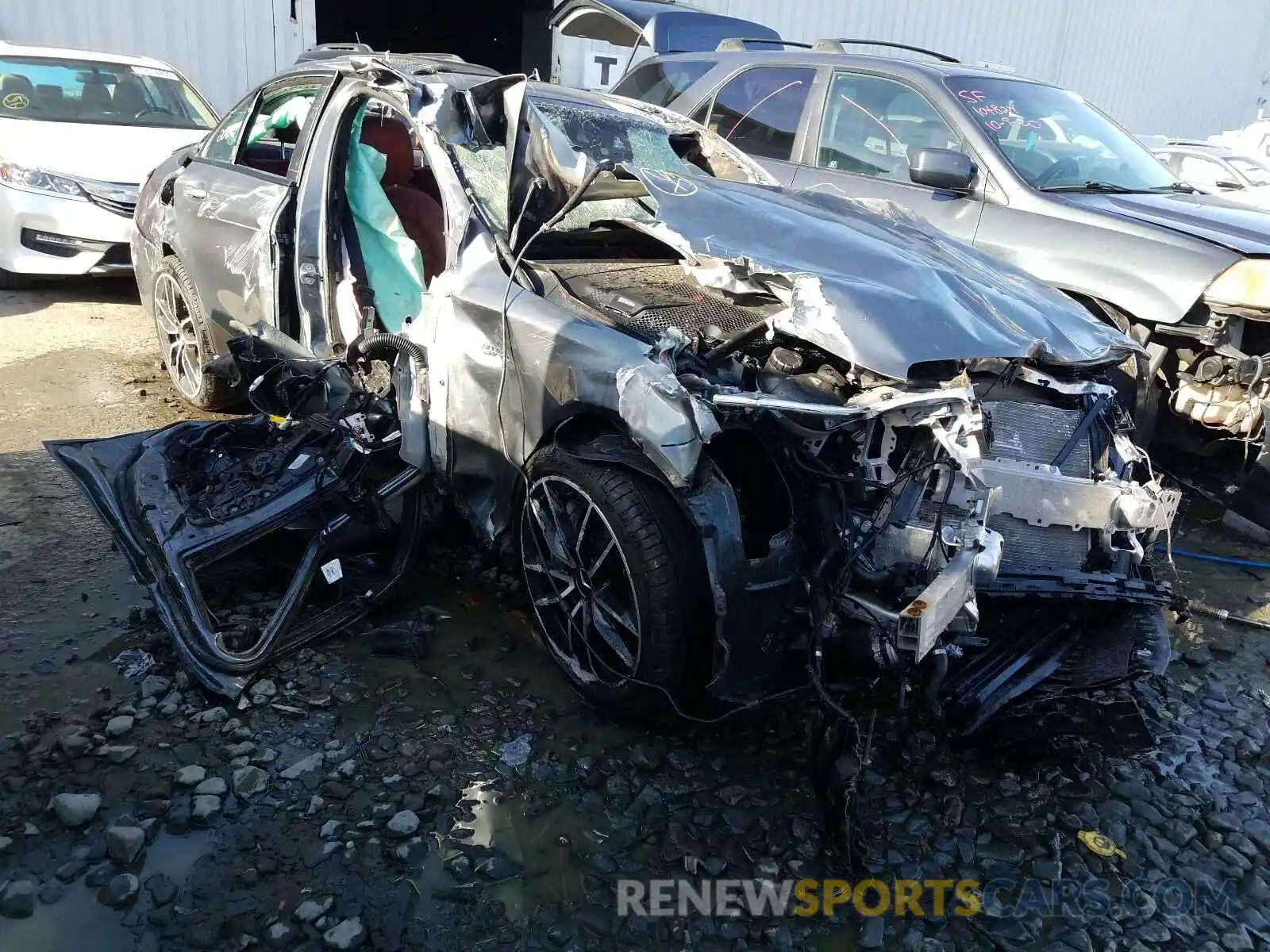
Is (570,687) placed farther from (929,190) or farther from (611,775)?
(929,190)

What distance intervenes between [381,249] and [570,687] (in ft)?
6.93

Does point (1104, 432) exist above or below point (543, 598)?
above

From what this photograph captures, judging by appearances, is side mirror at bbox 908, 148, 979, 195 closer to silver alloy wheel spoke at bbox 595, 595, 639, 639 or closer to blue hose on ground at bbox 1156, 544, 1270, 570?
blue hose on ground at bbox 1156, 544, 1270, 570

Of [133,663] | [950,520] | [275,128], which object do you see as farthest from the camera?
[275,128]

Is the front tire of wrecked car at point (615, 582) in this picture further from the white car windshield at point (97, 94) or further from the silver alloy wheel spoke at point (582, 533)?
the white car windshield at point (97, 94)

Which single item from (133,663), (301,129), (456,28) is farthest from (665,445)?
(456,28)

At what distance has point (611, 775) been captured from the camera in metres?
2.67

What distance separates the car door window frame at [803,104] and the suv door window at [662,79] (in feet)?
0.85

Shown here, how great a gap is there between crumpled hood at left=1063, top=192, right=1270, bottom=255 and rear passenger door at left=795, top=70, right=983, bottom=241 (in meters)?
0.63

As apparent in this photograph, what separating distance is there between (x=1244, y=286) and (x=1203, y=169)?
788 cm

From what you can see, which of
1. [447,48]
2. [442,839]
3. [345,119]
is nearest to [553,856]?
[442,839]

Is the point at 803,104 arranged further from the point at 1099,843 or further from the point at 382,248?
the point at 1099,843

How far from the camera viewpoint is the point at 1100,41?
670 inches
